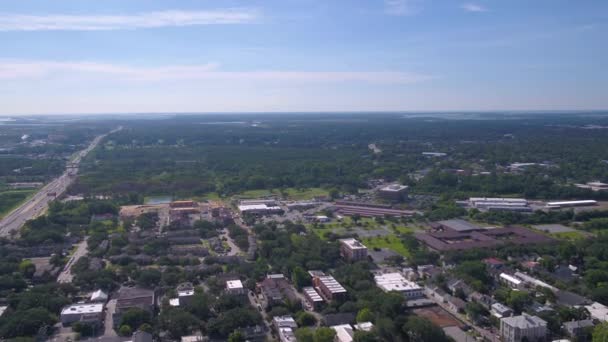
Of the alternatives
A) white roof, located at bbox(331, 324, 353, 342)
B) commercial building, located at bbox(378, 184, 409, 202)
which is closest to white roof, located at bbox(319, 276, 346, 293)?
white roof, located at bbox(331, 324, 353, 342)

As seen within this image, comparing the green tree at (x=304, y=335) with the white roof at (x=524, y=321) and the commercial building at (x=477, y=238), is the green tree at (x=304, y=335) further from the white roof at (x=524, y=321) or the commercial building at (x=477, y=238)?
the commercial building at (x=477, y=238)

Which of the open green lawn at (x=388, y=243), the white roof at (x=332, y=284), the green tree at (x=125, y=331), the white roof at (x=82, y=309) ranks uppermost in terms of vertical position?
the white roof at (x=332, y=284)

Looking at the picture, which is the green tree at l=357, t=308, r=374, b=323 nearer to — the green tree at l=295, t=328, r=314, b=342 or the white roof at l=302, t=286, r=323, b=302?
the green tree at l=295, t=328, r=314, b=342

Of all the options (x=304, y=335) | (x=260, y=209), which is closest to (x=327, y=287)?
(x=304, y=335)

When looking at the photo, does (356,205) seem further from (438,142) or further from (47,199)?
(438,142)

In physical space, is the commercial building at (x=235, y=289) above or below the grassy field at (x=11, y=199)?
above

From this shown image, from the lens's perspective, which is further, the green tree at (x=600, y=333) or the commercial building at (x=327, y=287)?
the commercial building at (x=327, y=287)

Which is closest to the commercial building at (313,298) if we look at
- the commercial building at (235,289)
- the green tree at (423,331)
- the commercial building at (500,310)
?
the commercial building at (235,289)

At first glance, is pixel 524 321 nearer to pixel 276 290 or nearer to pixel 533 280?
pixel 533 280
